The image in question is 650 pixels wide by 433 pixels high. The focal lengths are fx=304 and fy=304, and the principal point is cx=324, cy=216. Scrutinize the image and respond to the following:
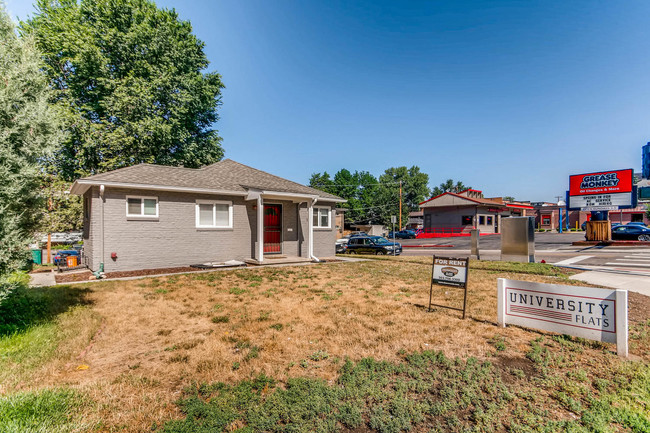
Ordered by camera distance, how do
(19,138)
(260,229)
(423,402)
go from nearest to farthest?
(423,402)
(19,138)
(260,229)

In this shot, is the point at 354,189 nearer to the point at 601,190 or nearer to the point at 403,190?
the point at 403,190

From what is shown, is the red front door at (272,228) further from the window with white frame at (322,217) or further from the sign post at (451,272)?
the sign post at (451,272)

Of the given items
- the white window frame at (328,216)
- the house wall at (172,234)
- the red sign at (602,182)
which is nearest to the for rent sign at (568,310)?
the house wall at (172,234)

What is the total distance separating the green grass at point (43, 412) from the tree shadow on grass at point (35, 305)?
2.55 metres

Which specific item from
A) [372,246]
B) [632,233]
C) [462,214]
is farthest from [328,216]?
[462,214]

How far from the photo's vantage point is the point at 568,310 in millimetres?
4660

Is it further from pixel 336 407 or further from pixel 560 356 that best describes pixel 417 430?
pixel 560 356

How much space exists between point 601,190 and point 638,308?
2364 cm

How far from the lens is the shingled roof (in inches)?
450

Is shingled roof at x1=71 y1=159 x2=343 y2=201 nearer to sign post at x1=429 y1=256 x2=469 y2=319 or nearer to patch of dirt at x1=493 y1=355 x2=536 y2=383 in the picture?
sign post at x1=429 y1=256 x2=469 y2=319

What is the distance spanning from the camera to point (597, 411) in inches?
113

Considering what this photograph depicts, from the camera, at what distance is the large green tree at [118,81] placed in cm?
2019

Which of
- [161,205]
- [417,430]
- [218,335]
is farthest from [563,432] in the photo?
[161,205]

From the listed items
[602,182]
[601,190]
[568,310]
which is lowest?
[568,310]
